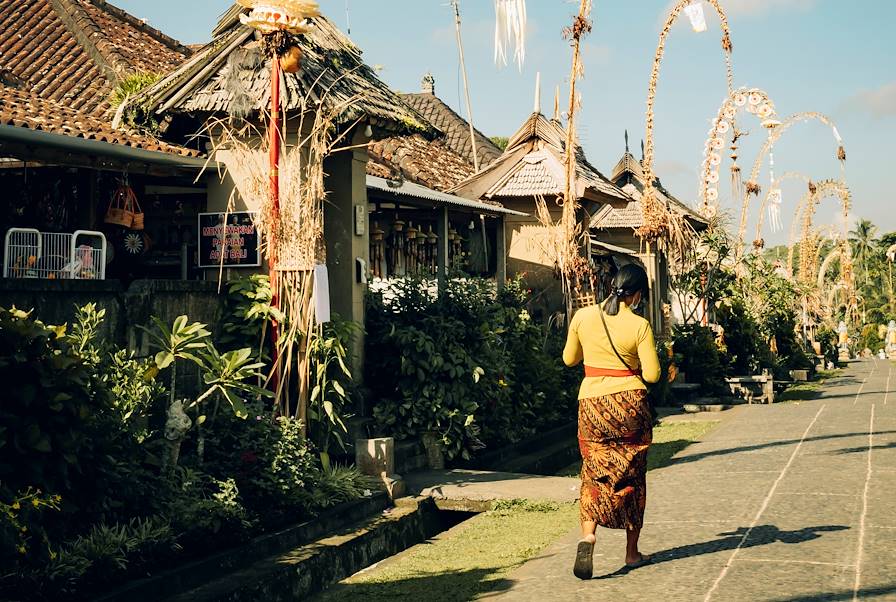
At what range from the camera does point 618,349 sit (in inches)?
257

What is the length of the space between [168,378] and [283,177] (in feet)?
6.94

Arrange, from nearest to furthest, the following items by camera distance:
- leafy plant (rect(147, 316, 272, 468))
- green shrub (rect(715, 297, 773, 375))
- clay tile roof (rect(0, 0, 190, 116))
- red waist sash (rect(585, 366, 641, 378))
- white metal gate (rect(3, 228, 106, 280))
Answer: red waist sash (rect(585, 366, 641, 378)) < leafy plant (rect(147, 316, 272, 468)) < white metal gate (rect(3, 228, 106, 280)) < clay tile roof (rect(0, 0, 190, 116)) < green shrub (rect(715, 297, 773, 375))

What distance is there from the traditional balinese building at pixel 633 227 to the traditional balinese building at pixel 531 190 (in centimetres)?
497

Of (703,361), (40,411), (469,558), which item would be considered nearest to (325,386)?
(469,558)

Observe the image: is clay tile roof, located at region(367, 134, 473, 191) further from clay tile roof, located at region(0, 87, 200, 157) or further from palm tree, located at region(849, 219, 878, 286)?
palm tree, located at region(849, 219, 878, 286)

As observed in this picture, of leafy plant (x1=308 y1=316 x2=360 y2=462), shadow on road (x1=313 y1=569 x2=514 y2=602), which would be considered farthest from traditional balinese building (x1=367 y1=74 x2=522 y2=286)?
shadow on road (x1=313 y1=569 x2=514 y2=602)

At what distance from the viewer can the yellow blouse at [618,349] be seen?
6.50 meters

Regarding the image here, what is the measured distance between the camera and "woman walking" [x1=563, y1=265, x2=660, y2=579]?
21.1 feet

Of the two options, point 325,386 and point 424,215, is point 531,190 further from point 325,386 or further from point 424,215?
point 325,386

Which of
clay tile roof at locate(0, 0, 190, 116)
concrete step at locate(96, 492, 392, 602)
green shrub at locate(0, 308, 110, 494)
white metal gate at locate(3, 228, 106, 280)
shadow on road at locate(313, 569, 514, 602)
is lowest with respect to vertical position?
shadow on road at locate(313, 569, 514, 602)

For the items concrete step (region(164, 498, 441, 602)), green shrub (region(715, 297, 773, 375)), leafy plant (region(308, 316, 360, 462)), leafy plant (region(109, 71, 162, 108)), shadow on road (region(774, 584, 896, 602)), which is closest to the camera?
shadow on road (region(774, 584, 896, 602))

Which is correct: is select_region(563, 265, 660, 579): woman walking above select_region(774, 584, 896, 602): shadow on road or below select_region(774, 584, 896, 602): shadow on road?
above

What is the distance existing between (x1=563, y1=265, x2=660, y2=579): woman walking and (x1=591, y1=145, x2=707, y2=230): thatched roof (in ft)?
58.8

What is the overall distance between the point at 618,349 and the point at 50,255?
6.76m
